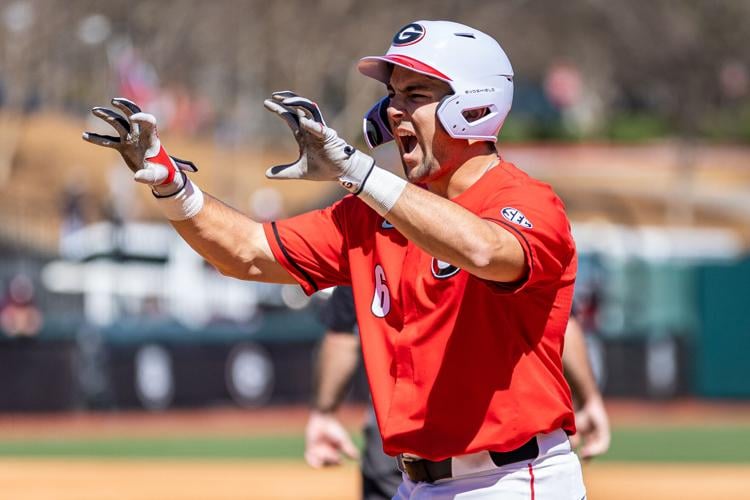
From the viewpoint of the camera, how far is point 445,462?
177 inches

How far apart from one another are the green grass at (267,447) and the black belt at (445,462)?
10591 mm

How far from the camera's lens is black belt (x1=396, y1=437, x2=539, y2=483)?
4477 mm

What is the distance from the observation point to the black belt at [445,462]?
14.7 ft

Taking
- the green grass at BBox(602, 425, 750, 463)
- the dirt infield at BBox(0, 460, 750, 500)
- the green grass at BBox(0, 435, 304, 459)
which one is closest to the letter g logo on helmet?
the dirt infield at BBox(0, 460, 750, 500)

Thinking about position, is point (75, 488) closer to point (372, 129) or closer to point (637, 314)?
point (372, 129)

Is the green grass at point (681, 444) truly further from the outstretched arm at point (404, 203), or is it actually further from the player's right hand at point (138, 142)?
the outstretched arm at point (404, 203)

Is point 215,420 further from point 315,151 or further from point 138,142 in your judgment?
point 315,151

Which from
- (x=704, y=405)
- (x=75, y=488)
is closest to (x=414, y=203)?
(x=75, y=488)

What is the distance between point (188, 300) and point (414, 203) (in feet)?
61.8

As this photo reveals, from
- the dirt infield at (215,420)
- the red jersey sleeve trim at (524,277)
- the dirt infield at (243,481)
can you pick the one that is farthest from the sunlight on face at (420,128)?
the dirt infield at (215,420)

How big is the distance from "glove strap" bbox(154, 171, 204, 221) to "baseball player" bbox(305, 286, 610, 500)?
2.02 meters

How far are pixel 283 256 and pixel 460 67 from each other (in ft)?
3.12

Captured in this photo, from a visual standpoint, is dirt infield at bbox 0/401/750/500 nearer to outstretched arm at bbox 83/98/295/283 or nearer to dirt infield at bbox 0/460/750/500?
dirt infield at bbox 0/460/750/500

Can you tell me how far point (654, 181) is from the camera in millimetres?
49875
